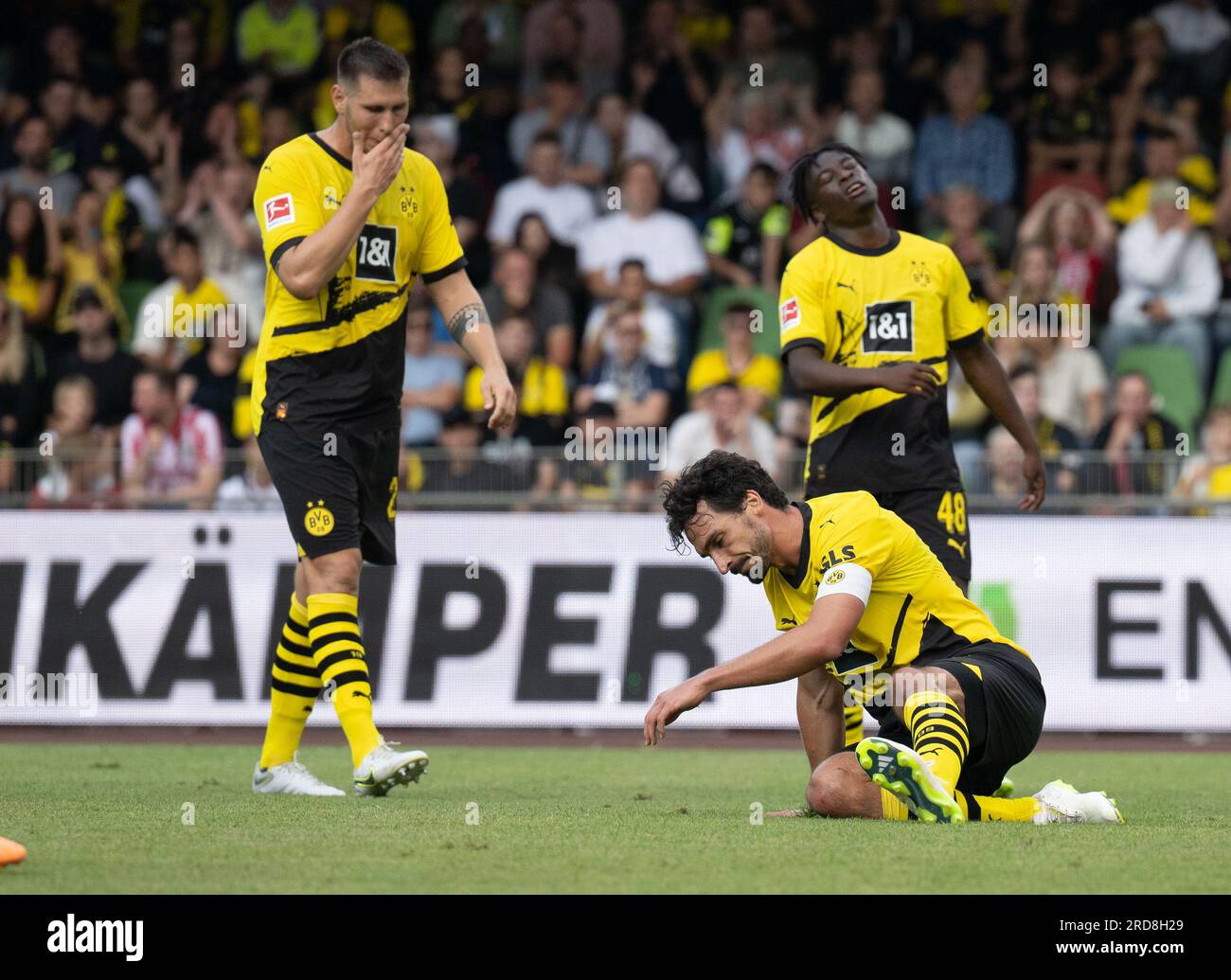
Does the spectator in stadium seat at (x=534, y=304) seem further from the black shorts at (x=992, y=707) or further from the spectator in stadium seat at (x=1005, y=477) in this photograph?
the black shorts at (x=992, y=707)

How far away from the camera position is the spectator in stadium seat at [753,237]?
568 inches

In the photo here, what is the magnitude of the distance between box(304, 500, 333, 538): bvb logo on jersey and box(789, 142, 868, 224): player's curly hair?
7.32 feet

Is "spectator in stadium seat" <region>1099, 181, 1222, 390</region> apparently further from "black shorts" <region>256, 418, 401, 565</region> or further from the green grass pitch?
"black shorts" <region>256, 418, 401, 565</region>

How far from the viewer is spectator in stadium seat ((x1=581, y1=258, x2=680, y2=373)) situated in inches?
543

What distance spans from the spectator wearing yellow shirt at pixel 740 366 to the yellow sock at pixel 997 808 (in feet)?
23.6

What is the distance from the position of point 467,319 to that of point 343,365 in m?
0.60

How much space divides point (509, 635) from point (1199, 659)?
3.95m

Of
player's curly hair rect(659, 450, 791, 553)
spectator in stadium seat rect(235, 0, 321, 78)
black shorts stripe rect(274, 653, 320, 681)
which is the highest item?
spectator in stadium seat rect(235, 0, 321, 78)

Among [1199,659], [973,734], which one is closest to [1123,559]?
[1199,659]

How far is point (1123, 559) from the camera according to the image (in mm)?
11023

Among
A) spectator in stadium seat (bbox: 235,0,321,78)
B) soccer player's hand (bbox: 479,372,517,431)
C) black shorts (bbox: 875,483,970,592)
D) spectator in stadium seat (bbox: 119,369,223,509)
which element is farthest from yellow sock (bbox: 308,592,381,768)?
spectator in stadium seat (bbox: 235,0,321,78)

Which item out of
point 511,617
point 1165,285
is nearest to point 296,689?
point 511,617

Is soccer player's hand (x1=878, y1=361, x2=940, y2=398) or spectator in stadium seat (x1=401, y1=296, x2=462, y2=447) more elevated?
spectator in stadium seat (x1=401, y1=296, x2=462, y2=447)

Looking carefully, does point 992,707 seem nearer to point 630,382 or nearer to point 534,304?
point 630,382
